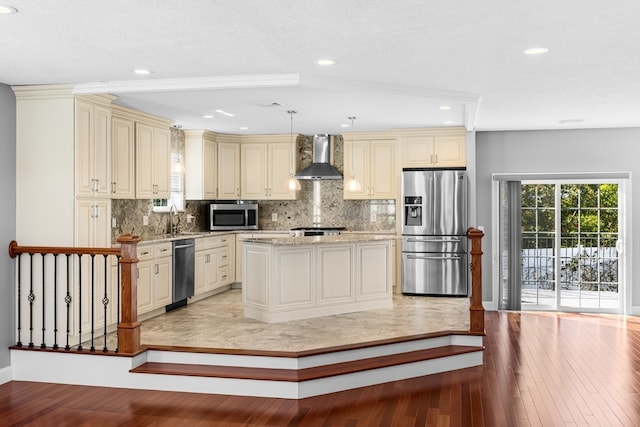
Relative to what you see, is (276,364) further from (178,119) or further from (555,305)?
(555,305)

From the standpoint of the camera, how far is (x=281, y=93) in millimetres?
5730

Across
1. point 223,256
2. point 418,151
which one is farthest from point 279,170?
point 418,151

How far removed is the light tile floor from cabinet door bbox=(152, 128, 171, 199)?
5.13 ft

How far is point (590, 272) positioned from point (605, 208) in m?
0.96

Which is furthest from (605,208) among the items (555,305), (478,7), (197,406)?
(197,406)

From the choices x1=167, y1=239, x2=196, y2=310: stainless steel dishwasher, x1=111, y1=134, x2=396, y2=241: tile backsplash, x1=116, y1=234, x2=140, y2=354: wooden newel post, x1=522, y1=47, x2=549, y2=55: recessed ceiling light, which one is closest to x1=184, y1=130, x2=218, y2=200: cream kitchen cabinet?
x1=111, y1=134, x2=396, y2=241: tile backsplash

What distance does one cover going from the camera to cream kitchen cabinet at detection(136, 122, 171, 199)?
22.6 feet

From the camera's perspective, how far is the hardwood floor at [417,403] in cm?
419

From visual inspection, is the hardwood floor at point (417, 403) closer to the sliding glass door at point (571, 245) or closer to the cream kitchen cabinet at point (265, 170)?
the sliding glass door at point (571, 245)

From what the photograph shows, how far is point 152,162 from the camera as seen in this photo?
283 inches

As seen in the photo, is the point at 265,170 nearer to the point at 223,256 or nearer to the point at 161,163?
the point at 223,256

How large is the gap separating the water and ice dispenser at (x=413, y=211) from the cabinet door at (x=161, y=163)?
11.0 ft

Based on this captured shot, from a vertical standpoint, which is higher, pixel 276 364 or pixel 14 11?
pixel 14 11

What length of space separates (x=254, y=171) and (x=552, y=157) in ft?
15.0
